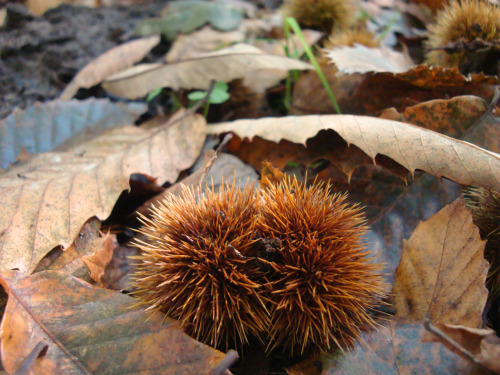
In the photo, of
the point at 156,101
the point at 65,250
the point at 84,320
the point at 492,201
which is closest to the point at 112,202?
the point at 65,250

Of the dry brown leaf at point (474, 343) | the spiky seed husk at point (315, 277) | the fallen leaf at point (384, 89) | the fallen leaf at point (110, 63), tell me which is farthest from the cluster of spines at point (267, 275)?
the fallen leaf at point (110, 63)

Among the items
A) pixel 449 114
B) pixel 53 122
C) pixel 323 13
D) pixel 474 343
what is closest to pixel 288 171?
pixel 449 114

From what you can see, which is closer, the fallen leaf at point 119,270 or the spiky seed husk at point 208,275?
the spiky seed husk at point 208,275

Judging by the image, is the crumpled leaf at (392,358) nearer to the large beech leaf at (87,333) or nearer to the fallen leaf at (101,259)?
the large beech leaf at (87,333)

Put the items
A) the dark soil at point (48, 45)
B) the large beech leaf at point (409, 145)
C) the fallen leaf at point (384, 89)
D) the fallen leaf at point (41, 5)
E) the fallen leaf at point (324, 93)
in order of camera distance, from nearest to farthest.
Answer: the large beech leaf at point (409, 145) < the fallen leaf at point (384, 89) < the fallen leaf at point (324, 93) < the dark soil at point (48, 45) < the fallen leaf at point (41, 5)

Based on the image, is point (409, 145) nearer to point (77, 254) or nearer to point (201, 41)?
point (77, 254)

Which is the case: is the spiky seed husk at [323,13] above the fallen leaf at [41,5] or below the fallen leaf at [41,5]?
below

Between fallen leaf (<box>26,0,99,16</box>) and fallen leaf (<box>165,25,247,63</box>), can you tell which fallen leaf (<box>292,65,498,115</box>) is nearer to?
fallen leaf (<box>165,25,247,63</box>)
